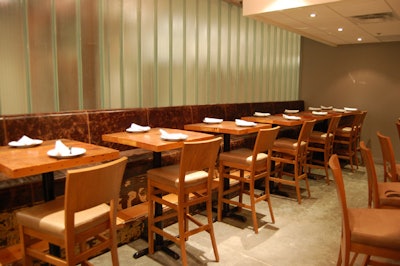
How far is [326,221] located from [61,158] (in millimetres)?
2585

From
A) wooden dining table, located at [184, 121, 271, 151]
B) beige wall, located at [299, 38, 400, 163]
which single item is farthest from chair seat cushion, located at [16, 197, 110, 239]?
beige wall, located at [299, 38, 400, 163]

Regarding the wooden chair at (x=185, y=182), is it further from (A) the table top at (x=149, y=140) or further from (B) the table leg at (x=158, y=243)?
(A) the table top at (x=149, y=140)

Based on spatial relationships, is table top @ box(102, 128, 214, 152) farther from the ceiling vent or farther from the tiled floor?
the ceiling vent

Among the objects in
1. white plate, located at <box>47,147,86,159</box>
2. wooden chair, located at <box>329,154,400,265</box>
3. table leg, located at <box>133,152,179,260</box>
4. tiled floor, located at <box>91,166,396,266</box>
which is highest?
white plate, located at <box>47,147,86,159</box>

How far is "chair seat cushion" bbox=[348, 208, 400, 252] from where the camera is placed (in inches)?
66.8

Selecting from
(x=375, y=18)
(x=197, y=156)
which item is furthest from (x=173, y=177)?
(x=375, y=18)

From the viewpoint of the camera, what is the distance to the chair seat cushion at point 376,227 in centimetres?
170

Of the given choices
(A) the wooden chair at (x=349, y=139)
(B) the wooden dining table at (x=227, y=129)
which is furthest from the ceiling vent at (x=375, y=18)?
(B) the wooden dining table at (x=227, y=129)

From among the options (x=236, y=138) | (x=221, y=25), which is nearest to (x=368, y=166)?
(x=236, y=138)

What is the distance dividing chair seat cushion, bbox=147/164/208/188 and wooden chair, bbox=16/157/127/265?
1.96 ft

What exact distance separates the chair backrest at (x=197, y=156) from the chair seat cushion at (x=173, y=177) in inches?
3.0

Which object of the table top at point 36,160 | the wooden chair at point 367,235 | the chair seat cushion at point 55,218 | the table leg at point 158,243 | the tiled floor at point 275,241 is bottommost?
the tiled floor at point 275,241

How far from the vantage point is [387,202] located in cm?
233

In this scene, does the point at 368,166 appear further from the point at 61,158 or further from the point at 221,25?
the point at 221,25
